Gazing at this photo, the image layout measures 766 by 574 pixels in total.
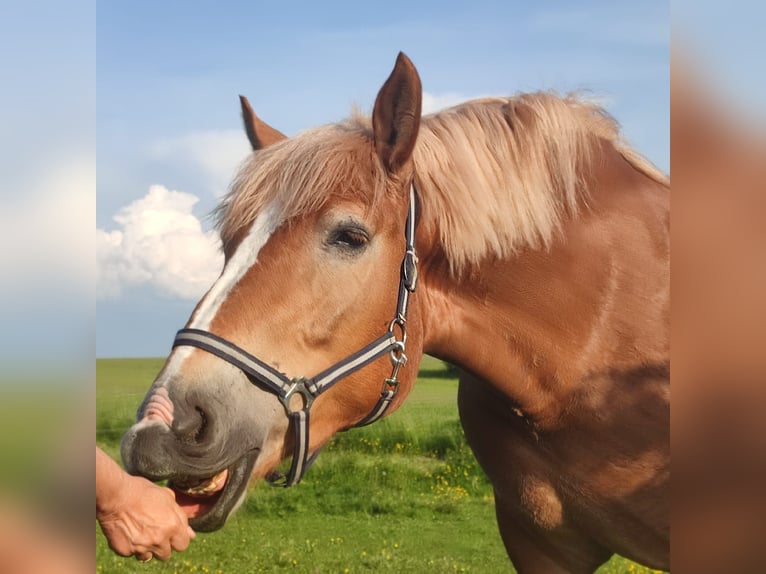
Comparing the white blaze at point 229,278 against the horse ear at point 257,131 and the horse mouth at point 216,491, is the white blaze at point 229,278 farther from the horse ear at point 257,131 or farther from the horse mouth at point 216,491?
the horse ear at point 257,131

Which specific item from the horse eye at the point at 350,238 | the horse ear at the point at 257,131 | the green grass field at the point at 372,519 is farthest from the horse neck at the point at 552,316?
the green grass field at the point at 372,519

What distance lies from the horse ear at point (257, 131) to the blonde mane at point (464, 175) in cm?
35

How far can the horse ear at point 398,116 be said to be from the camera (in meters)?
2.43

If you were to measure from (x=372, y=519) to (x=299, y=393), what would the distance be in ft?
21.2

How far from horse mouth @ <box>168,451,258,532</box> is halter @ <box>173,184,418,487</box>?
170mm

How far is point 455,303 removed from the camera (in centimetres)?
265

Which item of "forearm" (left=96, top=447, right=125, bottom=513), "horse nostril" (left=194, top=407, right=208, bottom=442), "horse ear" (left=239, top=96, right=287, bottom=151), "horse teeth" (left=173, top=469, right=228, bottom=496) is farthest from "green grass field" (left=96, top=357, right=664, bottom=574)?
"forearm" (left=96, top=447, right=125, bottom=513)

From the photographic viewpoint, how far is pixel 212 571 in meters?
6.43

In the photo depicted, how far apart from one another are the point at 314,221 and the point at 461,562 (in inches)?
206

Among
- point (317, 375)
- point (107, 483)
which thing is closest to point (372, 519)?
point (317, 375)

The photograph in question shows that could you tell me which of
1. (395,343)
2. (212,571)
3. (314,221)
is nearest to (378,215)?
(314,221)

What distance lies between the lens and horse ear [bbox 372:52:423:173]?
2426mm

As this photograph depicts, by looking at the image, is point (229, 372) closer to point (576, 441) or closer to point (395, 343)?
point (395, 343)

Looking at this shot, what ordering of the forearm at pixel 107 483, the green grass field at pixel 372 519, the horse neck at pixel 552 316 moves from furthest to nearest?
the green grass field at pixel 372 519
the horse neck at pixel 552 316
the forearm at pixel 107 483
